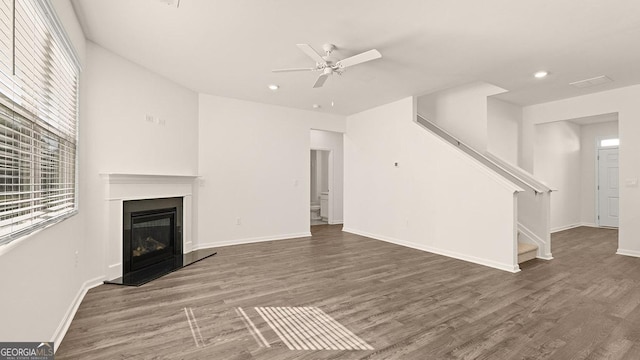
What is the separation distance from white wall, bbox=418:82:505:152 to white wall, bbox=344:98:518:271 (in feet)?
3.64

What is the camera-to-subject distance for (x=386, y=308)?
2723 millimetres

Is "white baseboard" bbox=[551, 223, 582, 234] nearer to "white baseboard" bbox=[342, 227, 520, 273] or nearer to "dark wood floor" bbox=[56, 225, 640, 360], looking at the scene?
"dark wood floor" bbox=[56, 225, 640, 360]

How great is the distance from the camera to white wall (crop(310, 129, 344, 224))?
780cm

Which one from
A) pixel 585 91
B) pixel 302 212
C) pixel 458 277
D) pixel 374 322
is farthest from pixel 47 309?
pixel 585 91

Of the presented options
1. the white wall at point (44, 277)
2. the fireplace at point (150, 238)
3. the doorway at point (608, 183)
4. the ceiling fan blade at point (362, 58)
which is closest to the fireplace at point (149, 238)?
the fireplace at point (150, 238)

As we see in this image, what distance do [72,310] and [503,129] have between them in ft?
22.8

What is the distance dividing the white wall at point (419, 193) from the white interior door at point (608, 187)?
214 inches

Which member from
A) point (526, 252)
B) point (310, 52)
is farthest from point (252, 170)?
point (526, 252)

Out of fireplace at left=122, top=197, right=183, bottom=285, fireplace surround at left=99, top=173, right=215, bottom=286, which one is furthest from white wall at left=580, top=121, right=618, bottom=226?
fireplace at left=122, top=197, right=183, bottom=285

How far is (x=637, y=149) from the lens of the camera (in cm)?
461

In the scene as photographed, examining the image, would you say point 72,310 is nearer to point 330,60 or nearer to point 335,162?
point 330,60

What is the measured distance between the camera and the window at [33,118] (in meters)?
1.49

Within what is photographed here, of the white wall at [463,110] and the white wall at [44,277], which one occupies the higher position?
the white wall at [463,110]

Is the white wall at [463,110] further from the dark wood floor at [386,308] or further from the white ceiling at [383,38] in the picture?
the dark wood floor at [386,308]
